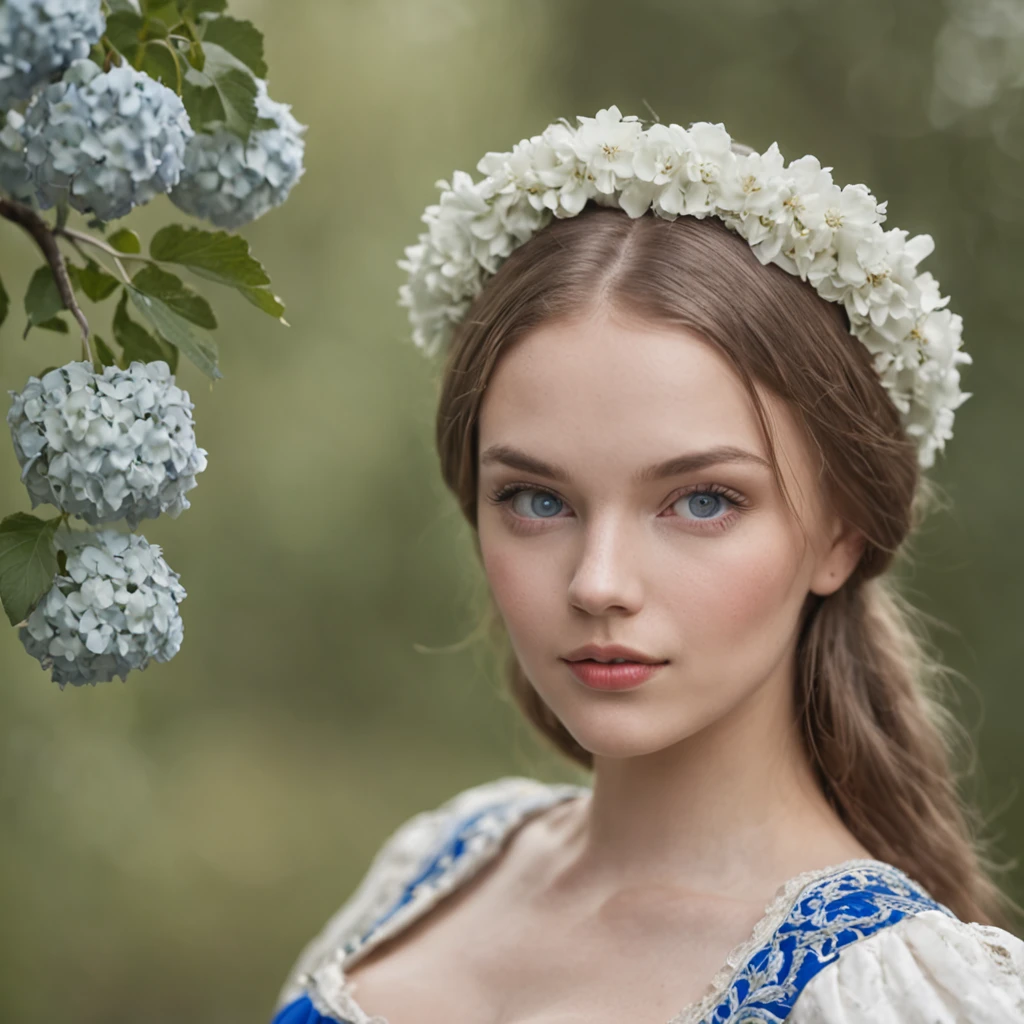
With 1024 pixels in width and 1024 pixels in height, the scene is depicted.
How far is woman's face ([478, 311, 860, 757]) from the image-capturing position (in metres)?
1.45

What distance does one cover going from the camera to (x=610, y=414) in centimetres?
145

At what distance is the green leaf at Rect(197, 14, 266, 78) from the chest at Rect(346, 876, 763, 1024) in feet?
3.73

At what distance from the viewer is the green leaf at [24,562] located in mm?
952

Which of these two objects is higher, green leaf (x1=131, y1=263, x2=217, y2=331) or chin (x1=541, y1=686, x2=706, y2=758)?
green leaf (x1=131, y1=263, x2=217, y2=331)

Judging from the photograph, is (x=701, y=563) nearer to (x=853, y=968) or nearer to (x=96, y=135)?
A: (x=853, y=968)

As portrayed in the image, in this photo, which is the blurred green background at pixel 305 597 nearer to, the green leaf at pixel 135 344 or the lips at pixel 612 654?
the lips at pixel 612 654

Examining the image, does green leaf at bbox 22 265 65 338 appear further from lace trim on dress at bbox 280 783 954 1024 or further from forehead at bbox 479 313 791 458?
lace trim on dress at bbox 280 783 954 1024

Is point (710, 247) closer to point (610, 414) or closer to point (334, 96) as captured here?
point (610, 414)

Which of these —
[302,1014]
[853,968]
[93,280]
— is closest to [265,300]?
[93,280]

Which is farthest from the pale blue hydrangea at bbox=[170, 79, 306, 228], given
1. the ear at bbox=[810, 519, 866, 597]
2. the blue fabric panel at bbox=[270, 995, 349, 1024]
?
the blue fabric panel at bbox=[270, 995, 349, 1024]

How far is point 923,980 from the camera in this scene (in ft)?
4.17

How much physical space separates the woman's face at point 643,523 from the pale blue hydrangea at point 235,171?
473 millimetres

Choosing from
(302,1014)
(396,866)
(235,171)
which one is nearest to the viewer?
(235,171)

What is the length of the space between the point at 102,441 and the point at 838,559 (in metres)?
1.08
